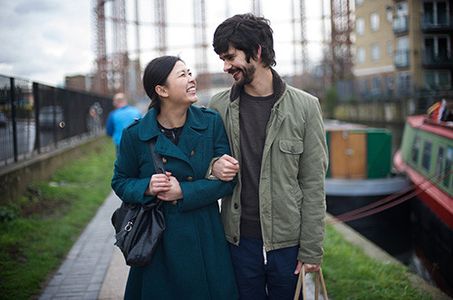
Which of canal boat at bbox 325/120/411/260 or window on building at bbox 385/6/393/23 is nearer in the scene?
canal boat at bbox 325/120/411/260

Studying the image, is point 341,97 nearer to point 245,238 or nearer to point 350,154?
point 350,154

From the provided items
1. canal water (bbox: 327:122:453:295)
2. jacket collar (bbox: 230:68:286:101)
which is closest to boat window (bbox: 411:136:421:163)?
canal water (bbox: 327:122:453:295)

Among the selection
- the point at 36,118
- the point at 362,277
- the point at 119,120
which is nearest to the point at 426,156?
the point at 362,277

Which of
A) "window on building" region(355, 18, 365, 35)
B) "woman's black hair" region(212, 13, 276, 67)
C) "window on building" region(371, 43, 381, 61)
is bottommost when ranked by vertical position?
"woman's black hair" region(212, 13, 276, 67)

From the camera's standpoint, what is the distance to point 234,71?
8.02 feet

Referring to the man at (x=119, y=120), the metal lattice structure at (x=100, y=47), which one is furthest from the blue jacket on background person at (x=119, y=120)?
the metal lattice structure at (x=100, y=47)

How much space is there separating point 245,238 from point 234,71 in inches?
35.0

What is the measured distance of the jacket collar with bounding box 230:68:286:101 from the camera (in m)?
2.49

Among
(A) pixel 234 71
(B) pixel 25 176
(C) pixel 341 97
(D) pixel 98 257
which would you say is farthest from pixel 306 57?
(A) pixel 234 71

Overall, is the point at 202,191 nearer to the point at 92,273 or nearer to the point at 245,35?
the point at 245,35

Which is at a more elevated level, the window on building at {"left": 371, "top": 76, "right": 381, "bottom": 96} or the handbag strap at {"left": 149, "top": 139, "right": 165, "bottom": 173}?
the window on building at {"left": 371, "top": 76, "right": 381, "bottom": 96}

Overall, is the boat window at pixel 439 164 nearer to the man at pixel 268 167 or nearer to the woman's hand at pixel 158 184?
the man at pixel 268 167

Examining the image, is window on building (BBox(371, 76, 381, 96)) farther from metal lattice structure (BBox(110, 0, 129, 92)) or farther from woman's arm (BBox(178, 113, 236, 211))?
woman's arm (BBox(178, 113, 236, 211))

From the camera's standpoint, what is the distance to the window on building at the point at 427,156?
9840 millimetres
